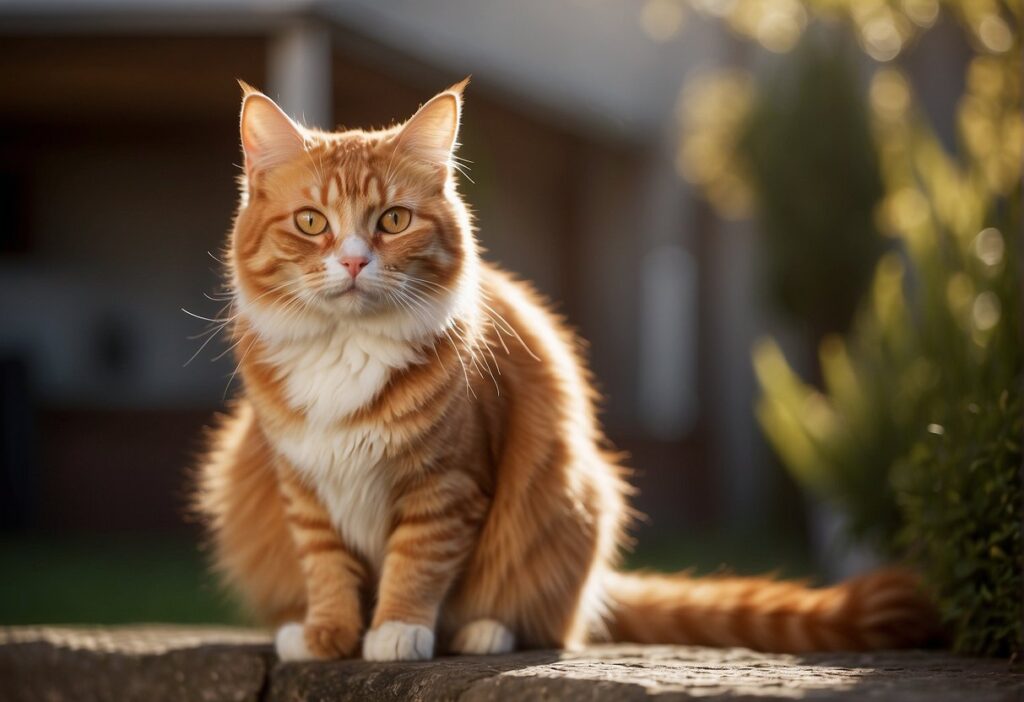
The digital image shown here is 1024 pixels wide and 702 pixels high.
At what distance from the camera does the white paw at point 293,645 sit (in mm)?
2006

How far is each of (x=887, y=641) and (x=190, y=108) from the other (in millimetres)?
7618

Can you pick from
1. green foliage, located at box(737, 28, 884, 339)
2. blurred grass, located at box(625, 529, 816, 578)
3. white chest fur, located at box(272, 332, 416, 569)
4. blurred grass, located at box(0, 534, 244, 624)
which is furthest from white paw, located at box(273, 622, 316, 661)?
green foliage, located at box(737, 28, 884, 339)

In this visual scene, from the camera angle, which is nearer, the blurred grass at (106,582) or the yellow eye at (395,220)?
the yellow eye at (395,220)

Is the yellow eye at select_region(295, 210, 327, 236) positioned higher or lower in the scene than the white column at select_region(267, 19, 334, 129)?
lower

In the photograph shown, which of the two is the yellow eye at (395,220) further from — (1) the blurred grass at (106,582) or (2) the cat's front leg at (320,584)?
(1) the blurred grass at (106,582)

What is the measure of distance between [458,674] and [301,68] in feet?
15.5

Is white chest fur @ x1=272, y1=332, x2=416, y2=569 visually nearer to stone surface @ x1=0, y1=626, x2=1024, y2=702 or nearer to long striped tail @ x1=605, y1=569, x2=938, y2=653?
stone surface @ x1=0, y1=626, x2=1024, y2=702

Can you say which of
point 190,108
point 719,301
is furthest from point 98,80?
point 719,301

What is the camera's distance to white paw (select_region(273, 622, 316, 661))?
2.01 meters

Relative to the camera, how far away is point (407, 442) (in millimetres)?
1915

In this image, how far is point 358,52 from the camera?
662 centimetres

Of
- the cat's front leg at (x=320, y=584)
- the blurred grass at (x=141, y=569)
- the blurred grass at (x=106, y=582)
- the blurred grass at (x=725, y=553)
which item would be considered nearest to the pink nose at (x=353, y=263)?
the cat's front leg at (x=320, y=584)

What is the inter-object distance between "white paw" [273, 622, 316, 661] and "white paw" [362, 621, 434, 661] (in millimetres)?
119

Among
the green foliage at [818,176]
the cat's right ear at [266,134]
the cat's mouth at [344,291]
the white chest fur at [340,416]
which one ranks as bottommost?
the white chest fur at [340,416]
